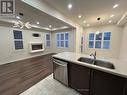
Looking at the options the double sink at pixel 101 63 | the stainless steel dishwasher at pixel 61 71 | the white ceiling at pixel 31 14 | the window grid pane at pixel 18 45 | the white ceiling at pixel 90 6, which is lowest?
the stainless steel dishwasher at pixel 61 71

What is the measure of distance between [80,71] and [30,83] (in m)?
1.80

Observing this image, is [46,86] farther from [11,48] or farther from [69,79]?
[11,48]

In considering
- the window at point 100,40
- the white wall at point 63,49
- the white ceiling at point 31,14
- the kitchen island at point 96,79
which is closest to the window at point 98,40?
the window at point 100,40

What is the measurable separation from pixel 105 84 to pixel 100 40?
5.89 m

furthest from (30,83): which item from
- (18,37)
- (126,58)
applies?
(126,58)

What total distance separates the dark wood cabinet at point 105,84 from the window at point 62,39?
567 centimetres

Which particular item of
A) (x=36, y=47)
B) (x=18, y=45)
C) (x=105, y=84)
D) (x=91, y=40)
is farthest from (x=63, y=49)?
(x=105, y=84)

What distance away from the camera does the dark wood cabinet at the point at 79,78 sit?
1715mm

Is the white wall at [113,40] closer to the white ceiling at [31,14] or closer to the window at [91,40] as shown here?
the window at [91,40]

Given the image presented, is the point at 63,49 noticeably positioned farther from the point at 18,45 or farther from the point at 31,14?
the point at 31,14

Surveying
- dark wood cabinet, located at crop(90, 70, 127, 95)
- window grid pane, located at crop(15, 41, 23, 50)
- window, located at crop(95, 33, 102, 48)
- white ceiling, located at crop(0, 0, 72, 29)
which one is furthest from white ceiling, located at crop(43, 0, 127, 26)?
window grid pane, located at crop(15, 41, 23, 50)

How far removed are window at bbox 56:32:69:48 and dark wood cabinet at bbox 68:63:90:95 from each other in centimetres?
518

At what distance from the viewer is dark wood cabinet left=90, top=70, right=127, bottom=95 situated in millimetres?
1286

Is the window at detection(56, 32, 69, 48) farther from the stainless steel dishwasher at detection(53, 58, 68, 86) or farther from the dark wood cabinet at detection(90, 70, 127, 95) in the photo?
the dark wood cabinet at detection(90, 70, 127, 95)
